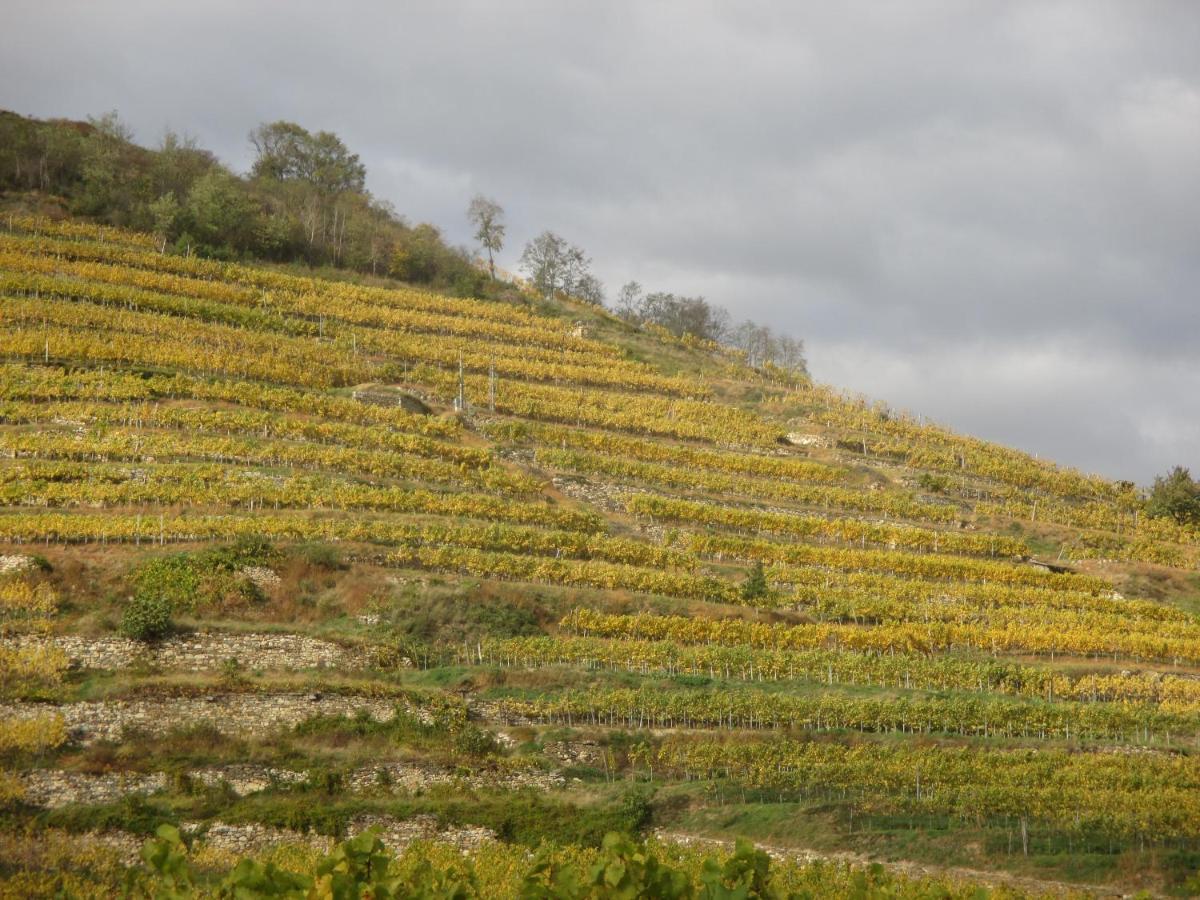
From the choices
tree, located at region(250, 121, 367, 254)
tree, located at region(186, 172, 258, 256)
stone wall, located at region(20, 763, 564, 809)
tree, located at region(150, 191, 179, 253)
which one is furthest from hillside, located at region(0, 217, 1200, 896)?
tree, located at region(250, 121, 367, 254)

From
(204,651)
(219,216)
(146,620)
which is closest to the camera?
(146,620)

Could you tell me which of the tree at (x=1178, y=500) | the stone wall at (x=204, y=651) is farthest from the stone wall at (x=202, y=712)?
the tree at (x=1178, y=500)

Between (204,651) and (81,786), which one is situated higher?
(204,651)

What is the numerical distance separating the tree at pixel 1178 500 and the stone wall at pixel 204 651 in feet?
160

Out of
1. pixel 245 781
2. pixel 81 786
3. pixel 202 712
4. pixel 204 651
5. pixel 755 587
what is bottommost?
pixel 81 786

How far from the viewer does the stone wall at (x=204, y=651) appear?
29781 millimetres

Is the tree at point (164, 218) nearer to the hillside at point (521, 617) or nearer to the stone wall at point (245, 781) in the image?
the hillside at point (521, 617)

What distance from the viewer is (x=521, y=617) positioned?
118 ft

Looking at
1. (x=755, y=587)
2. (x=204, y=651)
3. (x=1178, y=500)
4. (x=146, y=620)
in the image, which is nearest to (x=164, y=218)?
(x=146, y=620)

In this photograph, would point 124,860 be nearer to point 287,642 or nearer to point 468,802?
point 468,802

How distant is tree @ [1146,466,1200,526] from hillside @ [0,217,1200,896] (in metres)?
2.32

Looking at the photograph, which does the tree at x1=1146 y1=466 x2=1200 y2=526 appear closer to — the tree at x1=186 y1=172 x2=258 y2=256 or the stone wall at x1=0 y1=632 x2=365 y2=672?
the stone wall at x1=0 y1=632 x2=365 y2=672

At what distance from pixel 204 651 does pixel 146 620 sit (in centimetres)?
193

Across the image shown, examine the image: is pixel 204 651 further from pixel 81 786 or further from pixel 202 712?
pixel 81 786
